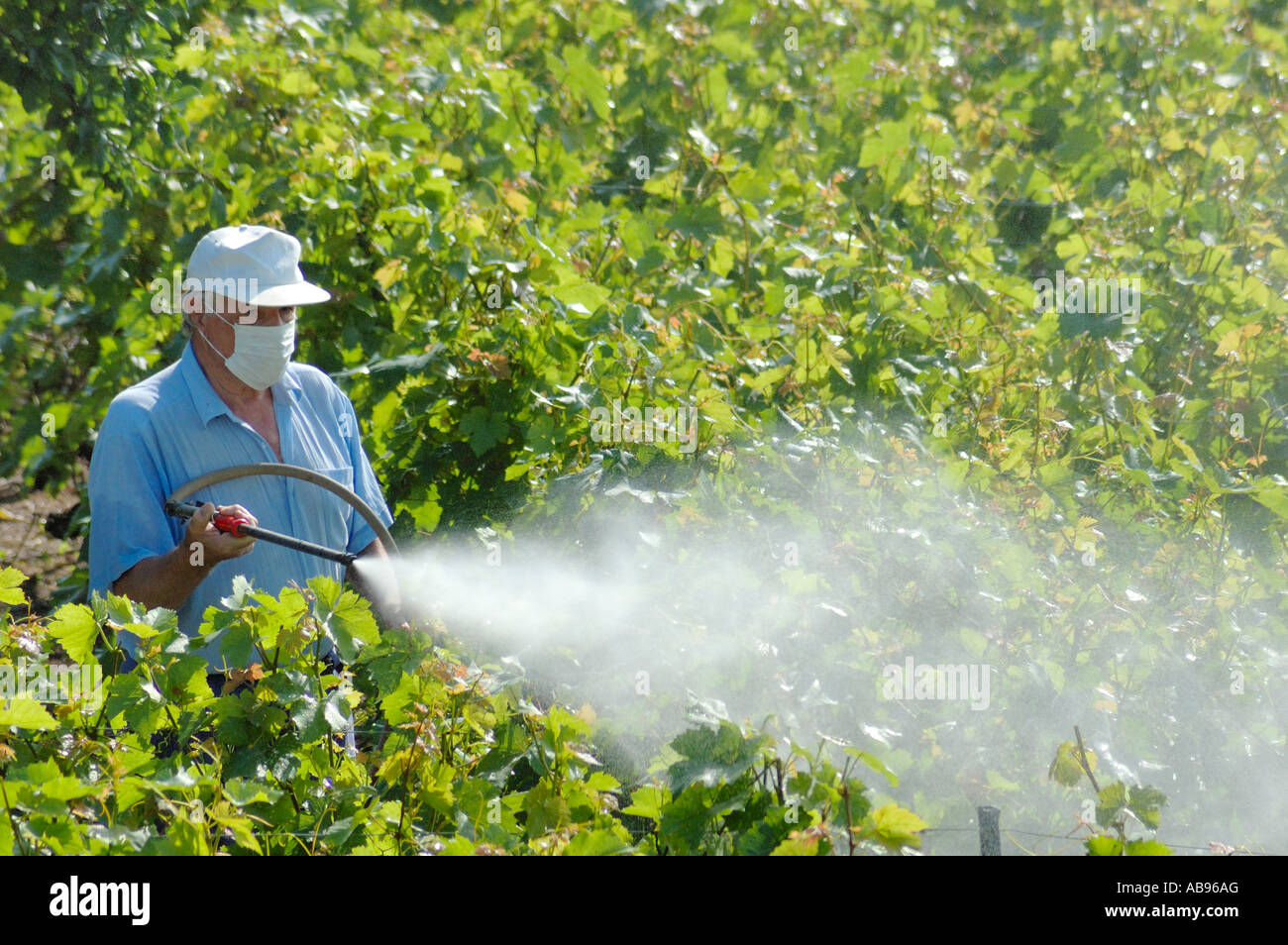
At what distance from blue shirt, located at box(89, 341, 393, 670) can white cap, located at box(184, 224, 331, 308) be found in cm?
18

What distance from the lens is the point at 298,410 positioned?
2975 millimetres

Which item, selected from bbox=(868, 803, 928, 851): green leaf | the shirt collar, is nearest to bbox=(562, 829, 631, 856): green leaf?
bbox=(868, 803, 928, 851): green leaf

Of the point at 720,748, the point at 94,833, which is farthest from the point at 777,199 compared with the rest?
the point at 94,833

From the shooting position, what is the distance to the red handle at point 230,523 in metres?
2.49

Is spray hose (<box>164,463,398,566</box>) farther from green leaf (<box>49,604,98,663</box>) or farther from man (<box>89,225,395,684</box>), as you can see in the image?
green leaf (<box>49,604,98,663</box>)

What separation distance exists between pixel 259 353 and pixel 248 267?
0.19 m

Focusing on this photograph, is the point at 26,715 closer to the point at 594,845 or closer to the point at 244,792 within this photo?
the point at 244,792

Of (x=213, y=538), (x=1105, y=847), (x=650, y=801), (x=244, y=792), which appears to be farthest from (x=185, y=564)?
(x=1105, y=847)

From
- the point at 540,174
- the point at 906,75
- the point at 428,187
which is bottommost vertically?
the point at 428,187

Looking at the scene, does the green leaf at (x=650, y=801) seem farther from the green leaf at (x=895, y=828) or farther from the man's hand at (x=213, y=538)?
the man's hand at (x=213, y=538)

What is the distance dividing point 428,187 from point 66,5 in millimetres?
1385

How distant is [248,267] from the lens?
2787mm

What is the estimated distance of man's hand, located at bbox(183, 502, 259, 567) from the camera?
2.46 meters

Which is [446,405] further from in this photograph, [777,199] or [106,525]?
[777,199]
